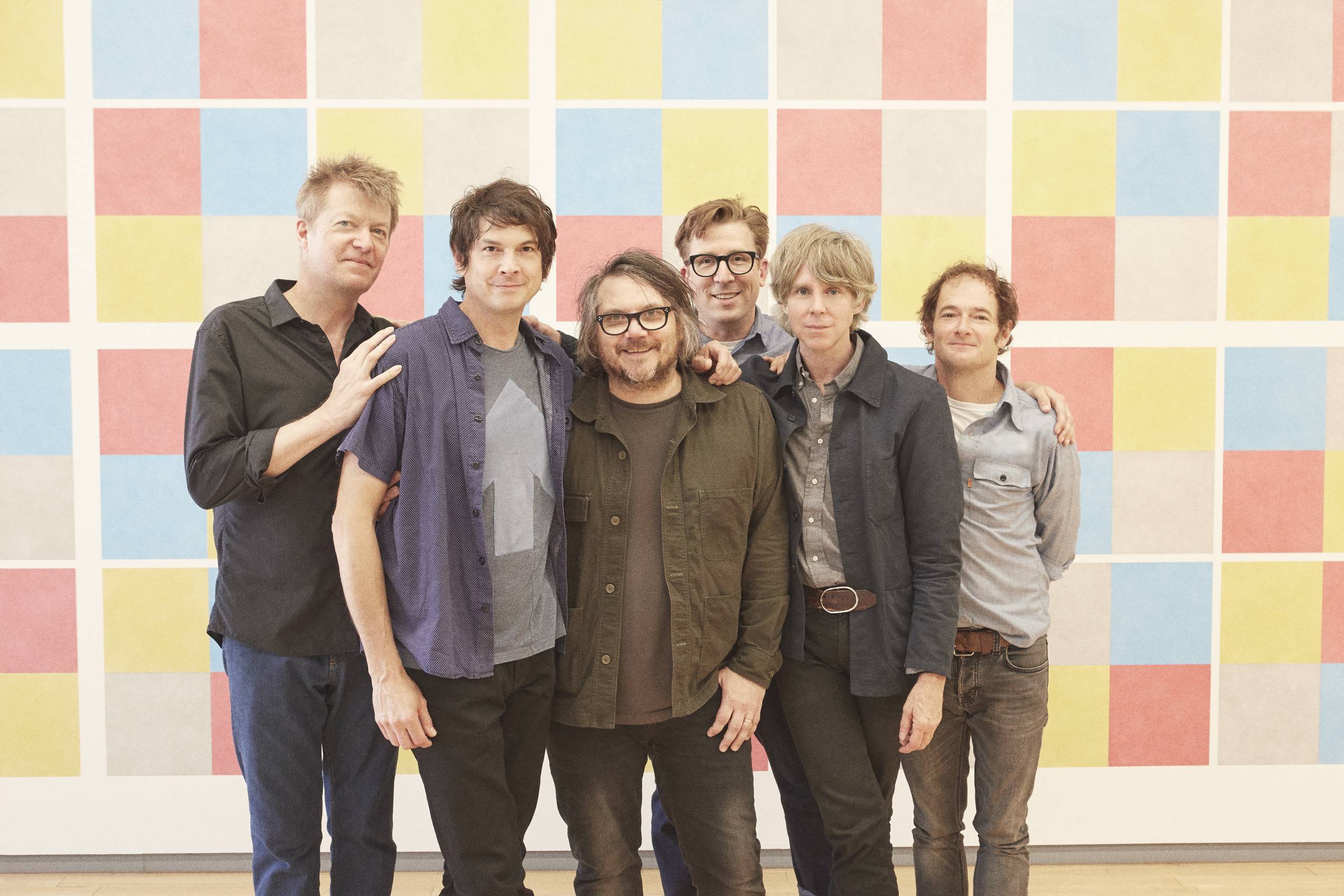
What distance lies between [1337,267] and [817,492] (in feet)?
7.57

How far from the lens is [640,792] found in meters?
1.92

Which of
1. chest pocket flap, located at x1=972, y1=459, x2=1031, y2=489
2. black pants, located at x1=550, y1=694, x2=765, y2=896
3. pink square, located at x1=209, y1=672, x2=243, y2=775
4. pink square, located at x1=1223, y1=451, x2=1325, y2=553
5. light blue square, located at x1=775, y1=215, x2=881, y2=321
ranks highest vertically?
light blue square, located at x1=775, y1=215, x2=881, y2=321

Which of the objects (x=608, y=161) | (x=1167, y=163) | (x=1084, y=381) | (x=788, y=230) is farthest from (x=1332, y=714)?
(x=608, y=161)

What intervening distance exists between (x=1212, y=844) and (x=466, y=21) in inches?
143

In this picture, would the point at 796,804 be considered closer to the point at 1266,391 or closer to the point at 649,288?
the point at 649,288

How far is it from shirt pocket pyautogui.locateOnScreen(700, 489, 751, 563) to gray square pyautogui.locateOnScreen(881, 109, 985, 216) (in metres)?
1.58

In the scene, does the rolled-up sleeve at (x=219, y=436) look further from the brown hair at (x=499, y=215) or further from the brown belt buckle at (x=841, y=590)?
the brown belt buckle at (x=841, y=590)

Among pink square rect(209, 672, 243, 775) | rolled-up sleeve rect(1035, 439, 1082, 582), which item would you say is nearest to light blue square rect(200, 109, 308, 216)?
pink square rect(209, 672, 243, 775)

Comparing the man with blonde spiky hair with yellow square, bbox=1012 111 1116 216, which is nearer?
the man with blonde spiky hair

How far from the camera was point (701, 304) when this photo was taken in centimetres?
245

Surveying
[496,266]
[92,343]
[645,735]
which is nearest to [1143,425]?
[645,735]

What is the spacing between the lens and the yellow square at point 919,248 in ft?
10.0

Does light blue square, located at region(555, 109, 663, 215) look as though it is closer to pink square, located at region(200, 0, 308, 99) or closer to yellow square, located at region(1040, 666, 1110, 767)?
pink square, located at region(200, 0, 308, 99)

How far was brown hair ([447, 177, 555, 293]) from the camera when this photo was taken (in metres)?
1.77
